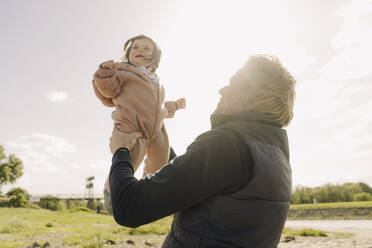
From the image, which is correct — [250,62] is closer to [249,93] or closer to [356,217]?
[249,93]

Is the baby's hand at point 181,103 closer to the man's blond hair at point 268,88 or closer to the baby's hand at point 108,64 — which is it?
the baby's hand at point 108,64

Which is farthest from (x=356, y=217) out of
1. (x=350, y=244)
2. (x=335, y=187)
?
(x=350, y=244)

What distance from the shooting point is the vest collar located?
4.17ft

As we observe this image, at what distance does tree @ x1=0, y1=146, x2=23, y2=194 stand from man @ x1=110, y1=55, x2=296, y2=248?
46136 millimetres

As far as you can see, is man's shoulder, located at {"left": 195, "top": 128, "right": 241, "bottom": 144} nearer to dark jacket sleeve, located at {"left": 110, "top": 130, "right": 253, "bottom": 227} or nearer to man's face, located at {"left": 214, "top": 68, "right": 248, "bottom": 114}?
dark jacket sleeve, located at {"left": 110, "top": 130, "right": 253, "bottom": 227}

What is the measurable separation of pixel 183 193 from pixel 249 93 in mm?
554

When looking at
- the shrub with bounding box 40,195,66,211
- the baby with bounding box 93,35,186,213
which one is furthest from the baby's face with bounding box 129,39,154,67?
the shrub with bounding box 40,195,66,211

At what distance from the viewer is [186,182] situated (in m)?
1.06

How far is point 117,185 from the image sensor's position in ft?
3.72

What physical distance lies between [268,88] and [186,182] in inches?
22.9

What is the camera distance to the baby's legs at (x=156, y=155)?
219 centimetres

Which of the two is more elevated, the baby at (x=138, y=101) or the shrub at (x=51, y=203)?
the baby at (x=138, y=101)

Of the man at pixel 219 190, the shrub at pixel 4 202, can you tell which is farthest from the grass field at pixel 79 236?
the shrub at pixel 4 202

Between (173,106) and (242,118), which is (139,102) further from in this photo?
(242,118)
